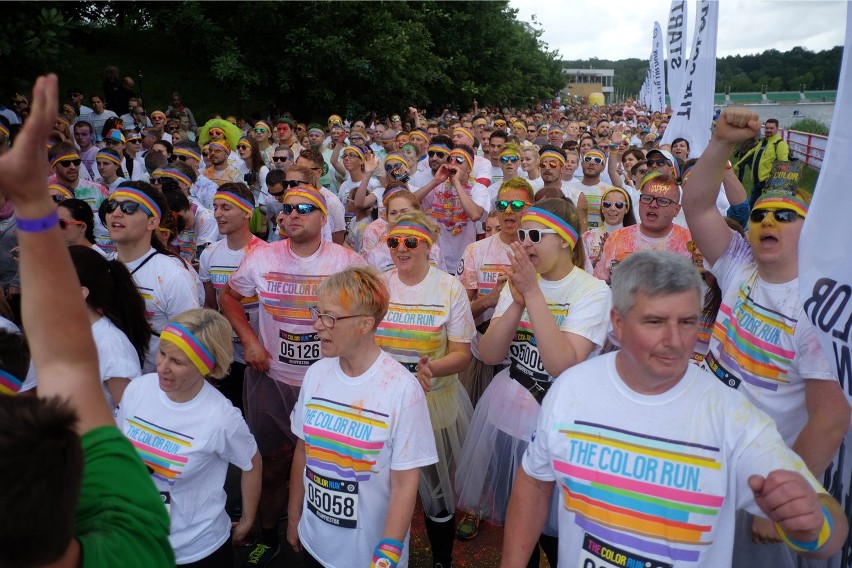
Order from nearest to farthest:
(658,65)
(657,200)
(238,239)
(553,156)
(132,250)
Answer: (132,250)
(657,200)
(238,239)
(553,156)
(658,65)

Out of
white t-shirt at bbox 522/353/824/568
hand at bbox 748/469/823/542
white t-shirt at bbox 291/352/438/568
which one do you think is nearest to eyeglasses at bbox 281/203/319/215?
white t-shirt at bbox 291/352/438/568

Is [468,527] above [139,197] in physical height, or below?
below

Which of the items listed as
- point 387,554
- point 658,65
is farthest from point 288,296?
point 658,65

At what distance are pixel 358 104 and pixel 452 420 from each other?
61.4 feet

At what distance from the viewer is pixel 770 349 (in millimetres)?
2752

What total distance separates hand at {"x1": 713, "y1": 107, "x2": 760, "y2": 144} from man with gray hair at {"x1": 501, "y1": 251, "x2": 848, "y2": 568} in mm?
1059

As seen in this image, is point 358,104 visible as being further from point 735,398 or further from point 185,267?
point 735,398

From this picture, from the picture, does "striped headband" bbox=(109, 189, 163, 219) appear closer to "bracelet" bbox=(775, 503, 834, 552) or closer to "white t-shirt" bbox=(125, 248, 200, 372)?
"white t-shirt" bbox=(125, 248, 200, 372)

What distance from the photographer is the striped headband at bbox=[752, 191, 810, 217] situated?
291cm

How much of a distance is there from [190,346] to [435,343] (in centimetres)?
138

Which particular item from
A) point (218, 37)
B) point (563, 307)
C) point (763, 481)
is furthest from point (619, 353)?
point (218, 37)

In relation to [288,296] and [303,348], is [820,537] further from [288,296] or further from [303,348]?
[288,296]

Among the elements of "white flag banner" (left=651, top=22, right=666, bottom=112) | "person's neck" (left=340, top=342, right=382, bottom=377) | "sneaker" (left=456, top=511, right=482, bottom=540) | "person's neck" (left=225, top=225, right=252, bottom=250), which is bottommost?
"sneaker" (left=456, top=511, right=482, bottom=540)

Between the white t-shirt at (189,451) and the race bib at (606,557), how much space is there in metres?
1.76
